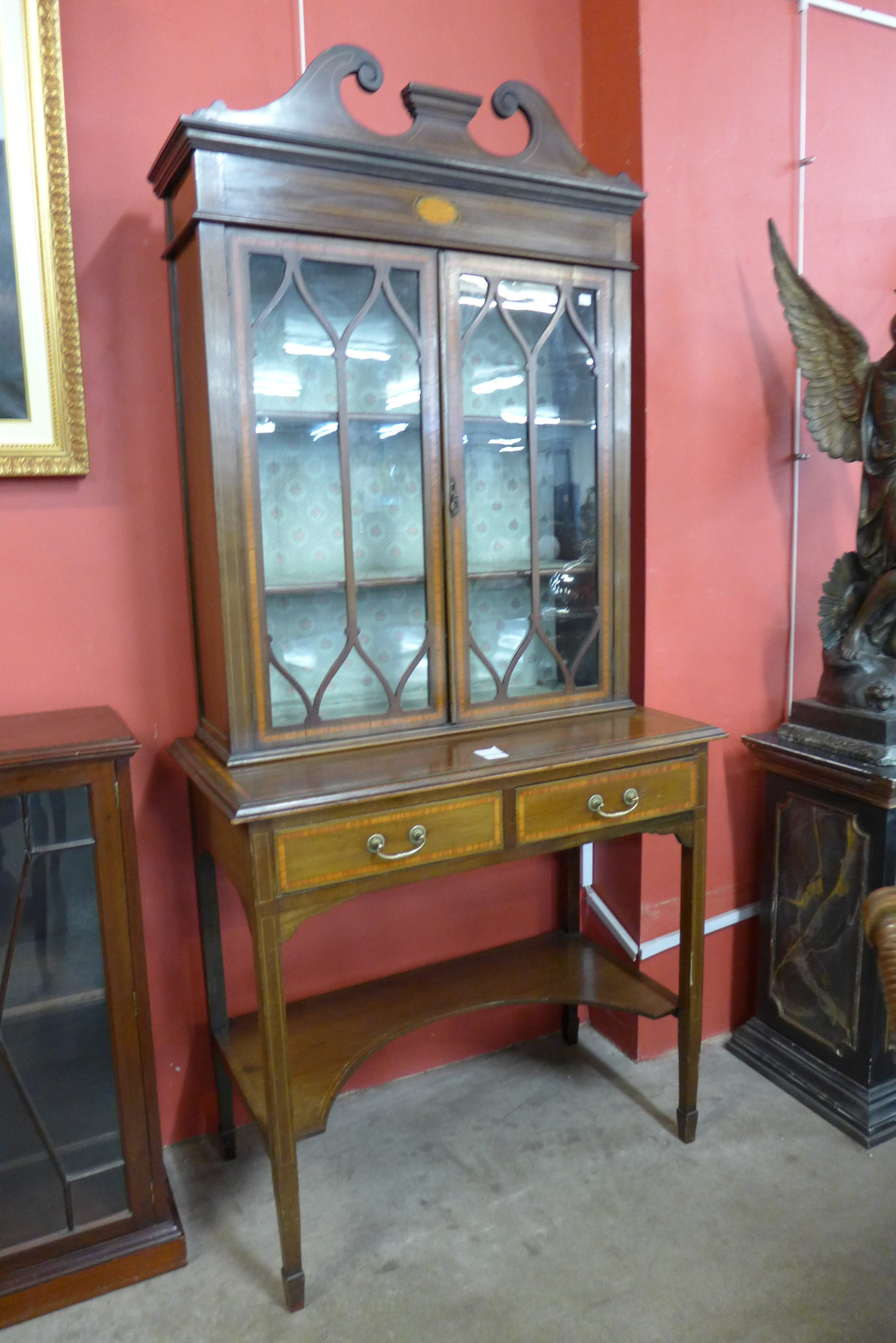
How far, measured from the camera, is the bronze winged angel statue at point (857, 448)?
200 cm

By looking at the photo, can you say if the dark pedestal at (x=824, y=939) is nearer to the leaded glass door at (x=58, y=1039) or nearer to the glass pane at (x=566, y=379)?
the glass pane at (x=566, y=379)

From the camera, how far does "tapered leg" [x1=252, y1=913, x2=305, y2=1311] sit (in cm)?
148

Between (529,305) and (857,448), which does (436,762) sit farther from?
(857,448)

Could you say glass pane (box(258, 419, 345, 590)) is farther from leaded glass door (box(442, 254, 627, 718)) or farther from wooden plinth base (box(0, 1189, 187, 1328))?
wooden plinth base (box(0, 1189, 187, 1328))

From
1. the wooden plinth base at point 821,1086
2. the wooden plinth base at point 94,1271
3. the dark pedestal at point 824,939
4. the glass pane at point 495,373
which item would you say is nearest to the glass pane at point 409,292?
the glass pane at point 495,373

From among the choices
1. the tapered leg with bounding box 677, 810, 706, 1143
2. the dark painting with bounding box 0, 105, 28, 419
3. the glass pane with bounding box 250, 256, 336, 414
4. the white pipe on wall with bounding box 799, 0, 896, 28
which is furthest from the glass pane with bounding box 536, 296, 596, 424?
the white pipe on wall with bounding box 799, 0, 896, 28

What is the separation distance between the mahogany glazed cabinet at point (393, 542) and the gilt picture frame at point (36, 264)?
0.19 m

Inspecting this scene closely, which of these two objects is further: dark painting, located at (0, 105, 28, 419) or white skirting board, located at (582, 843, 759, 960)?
white skirting board, located at (582, 843, 759, 960)

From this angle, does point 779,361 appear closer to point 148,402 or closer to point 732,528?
point 732,528

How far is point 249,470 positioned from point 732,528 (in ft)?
4.14

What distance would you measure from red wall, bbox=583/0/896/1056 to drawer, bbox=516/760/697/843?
40cm

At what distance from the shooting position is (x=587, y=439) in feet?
6.23

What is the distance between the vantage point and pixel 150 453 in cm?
180

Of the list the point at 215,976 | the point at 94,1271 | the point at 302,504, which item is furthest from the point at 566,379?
the point at 94,1271
